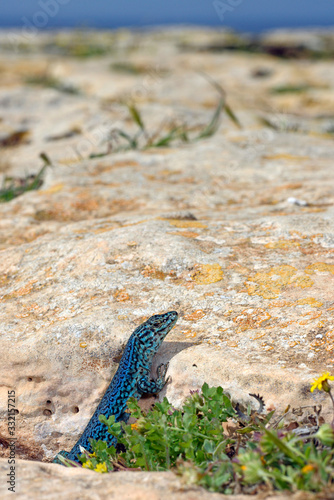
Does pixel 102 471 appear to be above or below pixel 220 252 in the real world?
below

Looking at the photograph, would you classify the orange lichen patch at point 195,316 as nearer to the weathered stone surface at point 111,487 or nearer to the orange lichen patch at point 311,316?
the orange lichen patch at point 311,316

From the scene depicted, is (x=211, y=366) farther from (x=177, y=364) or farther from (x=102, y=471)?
(x=102, y=471)

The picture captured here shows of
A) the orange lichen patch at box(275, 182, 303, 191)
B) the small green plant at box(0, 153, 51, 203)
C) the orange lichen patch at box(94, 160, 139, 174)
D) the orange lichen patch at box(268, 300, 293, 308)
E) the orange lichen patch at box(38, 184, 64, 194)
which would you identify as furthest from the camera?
the orange lichen patch at box(94, 160, 139, 174)

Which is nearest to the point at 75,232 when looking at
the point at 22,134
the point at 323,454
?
the point at 323,454

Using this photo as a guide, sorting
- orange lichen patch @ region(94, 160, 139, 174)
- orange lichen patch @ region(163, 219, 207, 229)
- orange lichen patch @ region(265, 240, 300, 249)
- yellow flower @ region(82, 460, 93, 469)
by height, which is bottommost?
yellow flower @ region(82, 460, 93, 469)

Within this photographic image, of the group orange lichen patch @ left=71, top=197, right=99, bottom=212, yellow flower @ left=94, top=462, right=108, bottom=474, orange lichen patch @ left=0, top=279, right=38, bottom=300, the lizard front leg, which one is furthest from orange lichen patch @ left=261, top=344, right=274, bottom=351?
orange lichen patch @ left=71, top=197, right=99, bottom=212

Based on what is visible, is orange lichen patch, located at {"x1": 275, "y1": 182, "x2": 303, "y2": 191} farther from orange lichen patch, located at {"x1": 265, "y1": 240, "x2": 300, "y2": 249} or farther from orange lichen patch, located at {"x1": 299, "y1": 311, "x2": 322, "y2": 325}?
orange lichen patch, located at {"x1": 299, "y1": 311, "x2": 322, "y2": 325}
